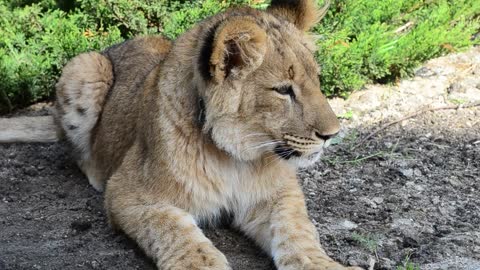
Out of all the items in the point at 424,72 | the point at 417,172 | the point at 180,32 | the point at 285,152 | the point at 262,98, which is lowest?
the point at 424,72

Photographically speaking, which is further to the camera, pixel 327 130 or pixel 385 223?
pixel 385 223

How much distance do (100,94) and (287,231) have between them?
1.82 metres

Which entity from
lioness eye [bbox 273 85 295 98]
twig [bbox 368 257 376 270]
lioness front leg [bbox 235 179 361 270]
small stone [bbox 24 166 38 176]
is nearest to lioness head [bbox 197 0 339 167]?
lioness eye [bbox 273 85 295 98]

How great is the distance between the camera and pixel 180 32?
20.0ft

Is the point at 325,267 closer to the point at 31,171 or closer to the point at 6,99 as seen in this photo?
the point at 31,171

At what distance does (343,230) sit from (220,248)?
61 cm

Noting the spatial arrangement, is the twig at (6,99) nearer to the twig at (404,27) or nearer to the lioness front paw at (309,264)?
the twig at (404,27)

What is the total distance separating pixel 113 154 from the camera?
4605mm

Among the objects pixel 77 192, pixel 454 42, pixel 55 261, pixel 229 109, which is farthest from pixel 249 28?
pixel 454 42

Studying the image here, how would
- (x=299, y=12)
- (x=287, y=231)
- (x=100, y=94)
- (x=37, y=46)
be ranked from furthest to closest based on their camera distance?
(x=37, y=46), (x=100, y=94), (x=299, y=12), (x=287, y=231)

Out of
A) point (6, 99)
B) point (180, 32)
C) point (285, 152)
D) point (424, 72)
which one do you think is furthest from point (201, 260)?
point (424, 72)

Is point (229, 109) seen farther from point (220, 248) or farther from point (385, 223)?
point (385, 223)

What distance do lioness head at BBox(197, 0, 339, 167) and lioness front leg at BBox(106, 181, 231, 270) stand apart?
1.28ft

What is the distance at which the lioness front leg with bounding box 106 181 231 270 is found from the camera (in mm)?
3518
